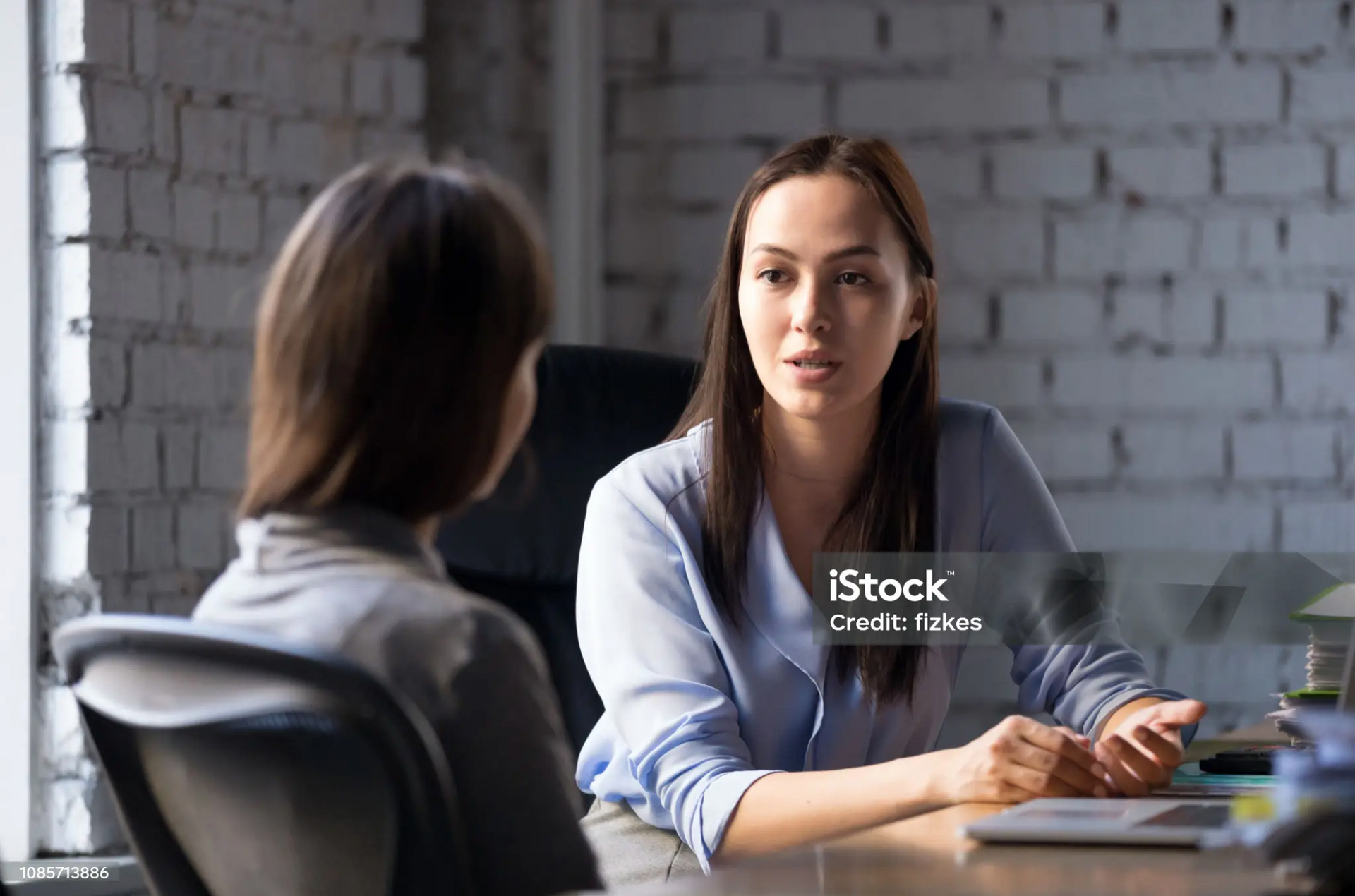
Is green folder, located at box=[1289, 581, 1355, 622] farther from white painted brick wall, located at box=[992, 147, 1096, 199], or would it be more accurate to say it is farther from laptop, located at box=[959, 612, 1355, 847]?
white painted brick wall, located at box=[992, 147, 1096, 199]

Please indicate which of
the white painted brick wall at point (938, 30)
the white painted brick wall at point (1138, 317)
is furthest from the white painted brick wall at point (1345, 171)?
the white painted brick wall at point (938, 30)

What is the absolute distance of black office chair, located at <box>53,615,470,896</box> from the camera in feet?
2.25

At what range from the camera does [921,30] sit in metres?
2.54

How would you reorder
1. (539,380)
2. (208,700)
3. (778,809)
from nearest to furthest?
1. (208,700)
2. (778,809)
3. (539,380)

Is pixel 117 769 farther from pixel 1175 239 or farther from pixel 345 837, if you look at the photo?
pixel 1175 239

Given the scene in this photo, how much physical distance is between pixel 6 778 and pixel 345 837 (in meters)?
1.28

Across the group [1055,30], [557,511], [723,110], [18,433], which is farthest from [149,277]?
[1055,30]

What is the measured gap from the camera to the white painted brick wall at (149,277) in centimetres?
183

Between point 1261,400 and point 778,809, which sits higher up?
point 1261,400

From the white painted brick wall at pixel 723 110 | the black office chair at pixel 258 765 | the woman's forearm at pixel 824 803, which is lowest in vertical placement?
the woman's forearm at pixel 824 803

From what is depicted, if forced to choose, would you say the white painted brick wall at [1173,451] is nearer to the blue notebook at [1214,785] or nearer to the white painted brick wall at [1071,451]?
the white painted brick wall at [1071,451]

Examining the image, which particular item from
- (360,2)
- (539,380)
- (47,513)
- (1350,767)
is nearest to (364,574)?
(1350,767)

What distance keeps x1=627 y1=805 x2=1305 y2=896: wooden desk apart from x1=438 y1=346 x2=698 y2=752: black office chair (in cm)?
85

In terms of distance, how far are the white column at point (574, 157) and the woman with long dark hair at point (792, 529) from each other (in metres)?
1.01
